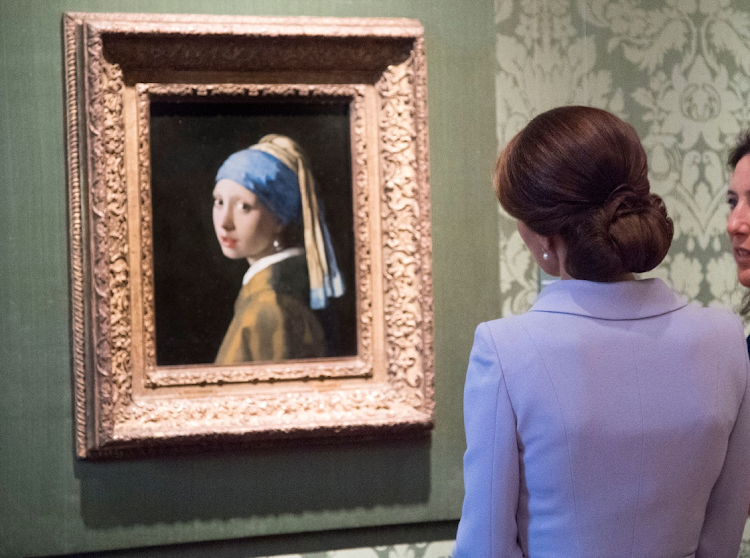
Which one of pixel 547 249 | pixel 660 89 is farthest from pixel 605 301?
pixel 660 89

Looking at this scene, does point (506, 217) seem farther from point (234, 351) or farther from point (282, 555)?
point (282, 555)

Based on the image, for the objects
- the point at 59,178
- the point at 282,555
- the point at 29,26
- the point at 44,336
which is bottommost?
the point at 282,555

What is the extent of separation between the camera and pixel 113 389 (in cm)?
207

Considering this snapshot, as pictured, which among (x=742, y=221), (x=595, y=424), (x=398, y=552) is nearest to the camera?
(x=595, y=424)

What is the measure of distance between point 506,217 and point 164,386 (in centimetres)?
106

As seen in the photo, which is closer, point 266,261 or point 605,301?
point 605,301

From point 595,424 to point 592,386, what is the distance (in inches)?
2.1

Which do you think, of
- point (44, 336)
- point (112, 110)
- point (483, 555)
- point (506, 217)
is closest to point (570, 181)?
point (483, 555)

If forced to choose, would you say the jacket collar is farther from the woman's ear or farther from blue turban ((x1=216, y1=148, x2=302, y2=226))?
blue turban ((x1=216, y1=148, x2=302, y2=226))

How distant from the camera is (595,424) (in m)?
1.16

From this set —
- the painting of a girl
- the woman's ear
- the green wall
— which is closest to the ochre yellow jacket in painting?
the painting of a girl

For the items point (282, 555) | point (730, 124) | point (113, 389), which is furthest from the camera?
point (730, 124)

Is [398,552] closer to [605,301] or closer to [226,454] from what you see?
[226,454]

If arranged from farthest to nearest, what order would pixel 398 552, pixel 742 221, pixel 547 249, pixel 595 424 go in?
pixel 398 552
pixel 742 221
pixel 547 249
pixel 595 424
